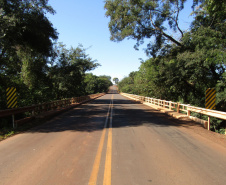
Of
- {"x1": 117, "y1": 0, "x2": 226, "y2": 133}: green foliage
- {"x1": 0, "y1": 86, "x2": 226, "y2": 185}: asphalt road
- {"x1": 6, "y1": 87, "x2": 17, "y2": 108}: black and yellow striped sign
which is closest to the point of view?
{"x1": 0, "y1": 86, "x2": 226, "y2": 185}: asphalt road

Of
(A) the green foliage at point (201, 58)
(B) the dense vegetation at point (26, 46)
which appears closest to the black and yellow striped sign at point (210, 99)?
(A) the green foliage at point (201, 58)

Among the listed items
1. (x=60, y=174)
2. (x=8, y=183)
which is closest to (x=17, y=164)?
(x=8, y=183)

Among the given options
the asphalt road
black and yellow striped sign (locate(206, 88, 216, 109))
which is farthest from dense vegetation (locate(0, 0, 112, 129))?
black and yellow striped sign (locate(206, 88, 216, 109))

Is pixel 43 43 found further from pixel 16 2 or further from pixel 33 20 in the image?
pixel 16 2

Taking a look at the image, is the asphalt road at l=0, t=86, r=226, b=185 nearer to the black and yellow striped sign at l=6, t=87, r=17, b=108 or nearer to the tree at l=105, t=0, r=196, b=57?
the black and yellow striped sign at l=6, t=87, r=17, b=108

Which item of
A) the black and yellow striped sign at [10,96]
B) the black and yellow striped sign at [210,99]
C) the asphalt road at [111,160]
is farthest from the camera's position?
the black and yellow striped sign at [210,99]

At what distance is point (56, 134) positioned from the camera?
310 inches

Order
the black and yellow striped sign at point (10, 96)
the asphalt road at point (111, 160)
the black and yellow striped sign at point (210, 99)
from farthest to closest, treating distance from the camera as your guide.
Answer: the black and yellow striped sign at point (210, 99) < the black and yellow striped sign at point (10, 96) < the asphalt road at point (111, 160)

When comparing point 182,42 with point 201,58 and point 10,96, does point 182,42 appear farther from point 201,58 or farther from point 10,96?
point 10,96

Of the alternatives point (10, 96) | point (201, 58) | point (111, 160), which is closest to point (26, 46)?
point (10, 96)

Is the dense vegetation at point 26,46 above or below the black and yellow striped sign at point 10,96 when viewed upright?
above

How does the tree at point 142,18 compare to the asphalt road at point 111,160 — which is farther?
the tree at point 142,18

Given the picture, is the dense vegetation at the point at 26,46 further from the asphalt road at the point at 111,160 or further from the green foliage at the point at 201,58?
the green foliage at the point at 201,58

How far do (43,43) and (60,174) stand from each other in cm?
1104
